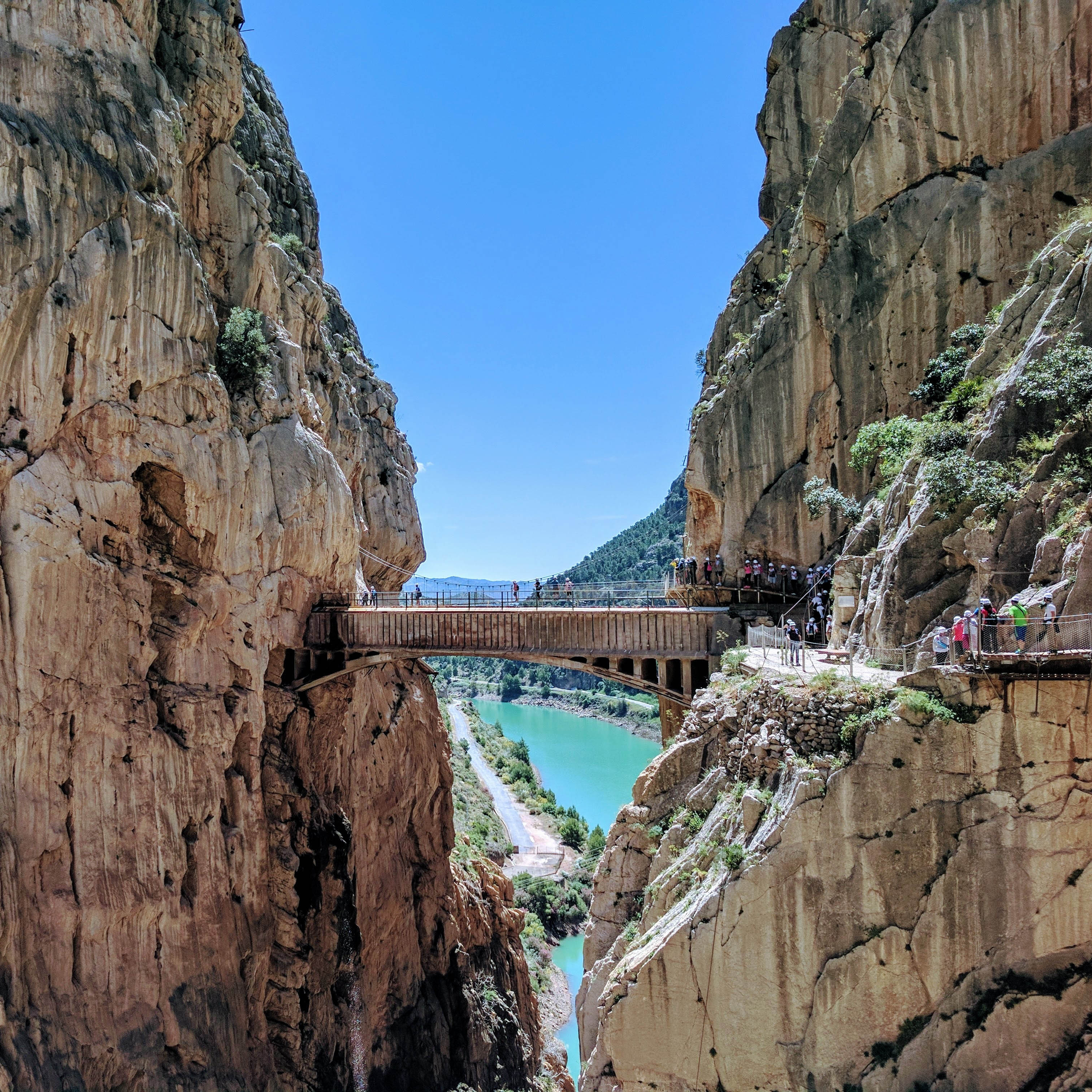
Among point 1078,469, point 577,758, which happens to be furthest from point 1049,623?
point 577,758

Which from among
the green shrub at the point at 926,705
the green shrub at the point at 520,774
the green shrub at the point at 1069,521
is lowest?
the green shrub at the point at 520,774

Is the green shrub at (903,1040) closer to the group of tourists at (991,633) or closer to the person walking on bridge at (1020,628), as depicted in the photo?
the group of tourists at (991,633)

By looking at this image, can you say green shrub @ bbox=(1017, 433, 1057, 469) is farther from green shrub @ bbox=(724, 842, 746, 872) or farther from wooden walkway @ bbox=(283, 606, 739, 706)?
wooden walkway @ bbox=(283, 606, 739, 706)

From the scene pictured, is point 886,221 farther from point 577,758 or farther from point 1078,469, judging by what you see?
point 577,758

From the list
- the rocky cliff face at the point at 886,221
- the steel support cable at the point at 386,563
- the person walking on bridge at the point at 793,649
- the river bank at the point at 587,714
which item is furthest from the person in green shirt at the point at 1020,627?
the river bank at the point at 587,714

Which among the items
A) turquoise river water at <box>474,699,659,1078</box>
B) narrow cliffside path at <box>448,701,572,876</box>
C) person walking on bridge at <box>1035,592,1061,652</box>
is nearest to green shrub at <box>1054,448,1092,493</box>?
person walking on bridge at <box>1035,592,1061,652</box>

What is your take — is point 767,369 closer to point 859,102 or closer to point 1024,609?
point 859,102
